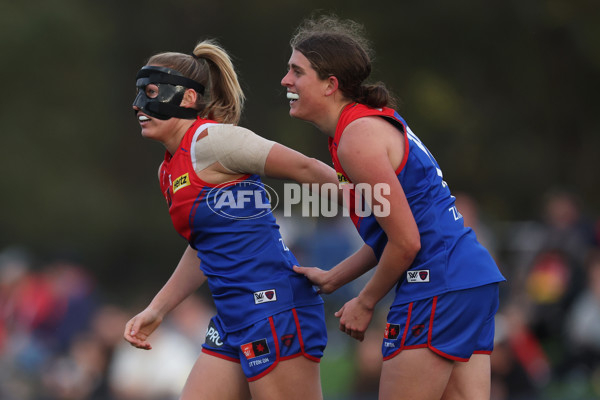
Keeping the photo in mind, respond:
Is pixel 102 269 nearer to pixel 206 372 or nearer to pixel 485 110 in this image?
pixel 485 110

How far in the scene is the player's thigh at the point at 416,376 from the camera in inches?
147

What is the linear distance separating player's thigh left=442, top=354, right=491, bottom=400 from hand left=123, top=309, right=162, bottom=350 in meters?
1.50

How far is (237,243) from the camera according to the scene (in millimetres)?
4129

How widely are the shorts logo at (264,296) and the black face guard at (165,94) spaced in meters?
0.95

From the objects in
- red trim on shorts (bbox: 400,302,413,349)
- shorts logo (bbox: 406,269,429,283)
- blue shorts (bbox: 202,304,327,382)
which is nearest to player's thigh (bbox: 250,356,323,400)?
blue shorts (bbox: 202,304,327,382)

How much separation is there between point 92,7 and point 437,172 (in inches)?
699

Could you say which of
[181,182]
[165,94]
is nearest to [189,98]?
[165,94]

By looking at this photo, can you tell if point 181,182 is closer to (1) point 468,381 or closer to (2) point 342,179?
(2) point 342,179

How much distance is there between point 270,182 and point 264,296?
1240cm

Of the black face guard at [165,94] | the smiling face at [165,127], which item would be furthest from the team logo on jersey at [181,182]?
the black face guard at [165,94]

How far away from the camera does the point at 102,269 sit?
20250 mm

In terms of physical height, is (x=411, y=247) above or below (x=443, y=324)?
above

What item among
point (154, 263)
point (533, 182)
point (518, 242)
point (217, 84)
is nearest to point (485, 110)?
point (533, 182)

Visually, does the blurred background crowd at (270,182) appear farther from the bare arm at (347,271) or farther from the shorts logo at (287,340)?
the shorts logo at (287,340)
